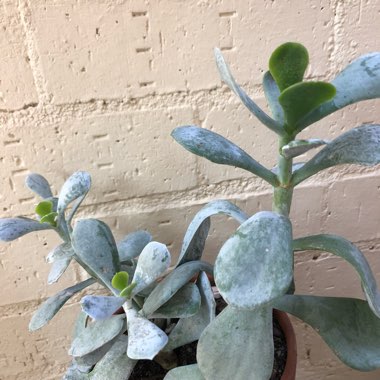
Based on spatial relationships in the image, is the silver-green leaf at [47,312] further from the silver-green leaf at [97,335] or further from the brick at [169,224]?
the brick at [169,224]

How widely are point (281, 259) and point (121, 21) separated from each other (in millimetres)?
335

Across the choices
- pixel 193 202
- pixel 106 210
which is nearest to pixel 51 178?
pixel 106 210

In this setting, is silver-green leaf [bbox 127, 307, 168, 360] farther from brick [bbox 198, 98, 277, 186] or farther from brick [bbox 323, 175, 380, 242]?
brick [bbox 323, 175, 380, 242]

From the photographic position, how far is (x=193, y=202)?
63 cm

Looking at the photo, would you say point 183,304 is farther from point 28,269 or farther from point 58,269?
point 28,269

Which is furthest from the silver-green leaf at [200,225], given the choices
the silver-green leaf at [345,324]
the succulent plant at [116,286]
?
the silver-green leaf at [345,324]

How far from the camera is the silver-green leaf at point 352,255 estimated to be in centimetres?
37

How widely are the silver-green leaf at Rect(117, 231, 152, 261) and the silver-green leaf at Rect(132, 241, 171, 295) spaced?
11 centimetres

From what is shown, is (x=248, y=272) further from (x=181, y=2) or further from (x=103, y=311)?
(x=181, y=2)

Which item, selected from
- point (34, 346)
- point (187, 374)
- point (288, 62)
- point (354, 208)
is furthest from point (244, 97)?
point (34, 346)

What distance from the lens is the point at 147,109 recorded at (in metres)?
0.56

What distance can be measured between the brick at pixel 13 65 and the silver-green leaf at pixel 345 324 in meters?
0.37

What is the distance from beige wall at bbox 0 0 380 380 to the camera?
0.51 m

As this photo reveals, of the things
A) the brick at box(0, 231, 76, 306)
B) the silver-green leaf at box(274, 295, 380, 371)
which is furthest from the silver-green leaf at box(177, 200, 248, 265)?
the brick at box(0, 231, 76, 306)
